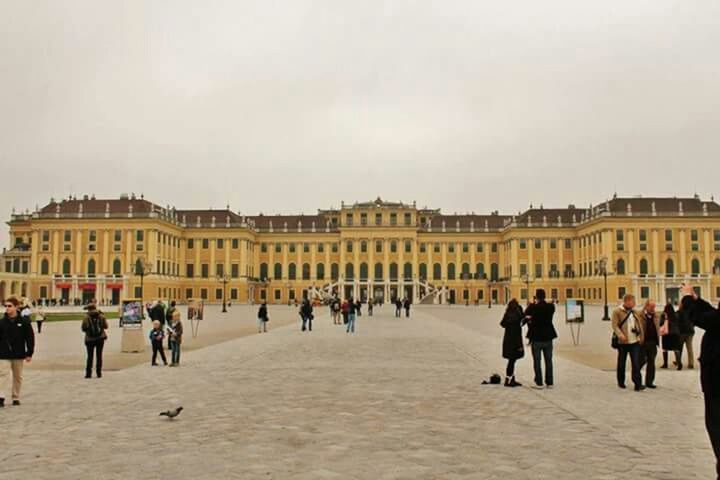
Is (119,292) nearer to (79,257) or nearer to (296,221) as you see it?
(79,257)

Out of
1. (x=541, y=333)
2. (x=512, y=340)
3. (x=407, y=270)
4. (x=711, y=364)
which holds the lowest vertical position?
(x=512, y=340)

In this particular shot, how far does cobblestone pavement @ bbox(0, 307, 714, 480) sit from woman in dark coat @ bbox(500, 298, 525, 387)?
0.44 m

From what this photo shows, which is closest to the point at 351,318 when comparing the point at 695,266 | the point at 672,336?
the point at 672,336

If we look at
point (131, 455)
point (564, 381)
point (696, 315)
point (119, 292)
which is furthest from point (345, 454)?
point (119, 292)

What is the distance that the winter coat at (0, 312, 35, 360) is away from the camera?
1076cm

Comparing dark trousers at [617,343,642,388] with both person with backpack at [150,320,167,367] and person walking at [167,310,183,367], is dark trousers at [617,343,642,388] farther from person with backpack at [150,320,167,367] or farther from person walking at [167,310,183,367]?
person with backpack at [150,320,167,367]

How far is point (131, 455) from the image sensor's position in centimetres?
753

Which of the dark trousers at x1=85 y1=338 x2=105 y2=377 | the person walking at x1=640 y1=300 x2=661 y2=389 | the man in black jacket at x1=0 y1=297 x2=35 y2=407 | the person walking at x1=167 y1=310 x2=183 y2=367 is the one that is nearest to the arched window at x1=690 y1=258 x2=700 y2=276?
the person walking at x1=640 y1=300 x2=661 y2=389

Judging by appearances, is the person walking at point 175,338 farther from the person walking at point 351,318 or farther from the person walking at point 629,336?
the person walking at point 351,318

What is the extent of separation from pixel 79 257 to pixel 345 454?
82.0m

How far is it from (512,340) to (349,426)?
4.88 metres

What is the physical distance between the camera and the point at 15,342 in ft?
35.4

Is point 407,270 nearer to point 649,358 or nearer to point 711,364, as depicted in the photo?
point 649,358

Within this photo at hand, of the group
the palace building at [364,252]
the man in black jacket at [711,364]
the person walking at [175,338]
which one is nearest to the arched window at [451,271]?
A: the palace building at [364,252]
